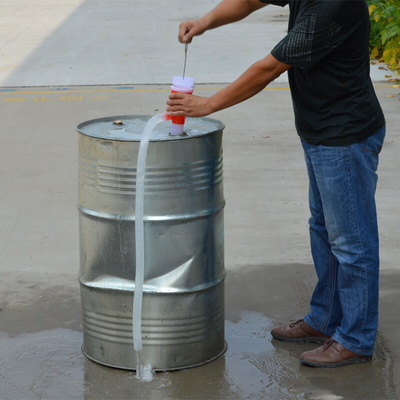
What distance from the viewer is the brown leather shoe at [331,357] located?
334cm

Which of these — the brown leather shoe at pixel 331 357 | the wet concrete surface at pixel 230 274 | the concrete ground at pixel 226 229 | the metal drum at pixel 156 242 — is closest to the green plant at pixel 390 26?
the concrete ground at pixel 226 229

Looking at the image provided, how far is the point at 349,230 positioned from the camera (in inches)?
126

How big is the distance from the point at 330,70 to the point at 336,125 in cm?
22

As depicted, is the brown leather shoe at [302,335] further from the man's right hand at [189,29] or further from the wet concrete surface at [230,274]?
the man's right hand at [189,29]

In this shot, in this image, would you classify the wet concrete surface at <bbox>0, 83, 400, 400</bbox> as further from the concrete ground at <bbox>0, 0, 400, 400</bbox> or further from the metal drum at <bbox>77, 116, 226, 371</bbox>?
the metal drum at <bbox>77, 116, 226, 371</bbox>

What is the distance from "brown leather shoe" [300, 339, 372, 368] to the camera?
334 centimetres

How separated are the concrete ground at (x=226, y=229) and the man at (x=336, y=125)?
29 cm

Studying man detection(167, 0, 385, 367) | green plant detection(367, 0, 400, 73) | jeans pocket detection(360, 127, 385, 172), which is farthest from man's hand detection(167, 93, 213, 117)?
green plant detection(367, 0, 400, 73)

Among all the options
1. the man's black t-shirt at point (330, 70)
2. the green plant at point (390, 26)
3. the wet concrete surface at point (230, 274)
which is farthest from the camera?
the green plant at point (390, 26)

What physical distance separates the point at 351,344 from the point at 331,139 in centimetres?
93

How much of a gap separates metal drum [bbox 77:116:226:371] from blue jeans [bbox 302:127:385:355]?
1.50ft

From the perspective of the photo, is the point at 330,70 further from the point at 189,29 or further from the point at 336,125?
the point at 189,29

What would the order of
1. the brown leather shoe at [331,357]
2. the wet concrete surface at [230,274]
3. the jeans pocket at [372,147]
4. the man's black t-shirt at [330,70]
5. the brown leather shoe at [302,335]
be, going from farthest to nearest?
the brown leather shoe at [302,335] < the brown leather shoe at [331,357] < the wet concrete surface at [230,274] < the jeans pocket at [372,147] < the man's black t-shirt at [330,70]

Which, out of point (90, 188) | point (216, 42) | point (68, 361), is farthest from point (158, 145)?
point (216, 42)
